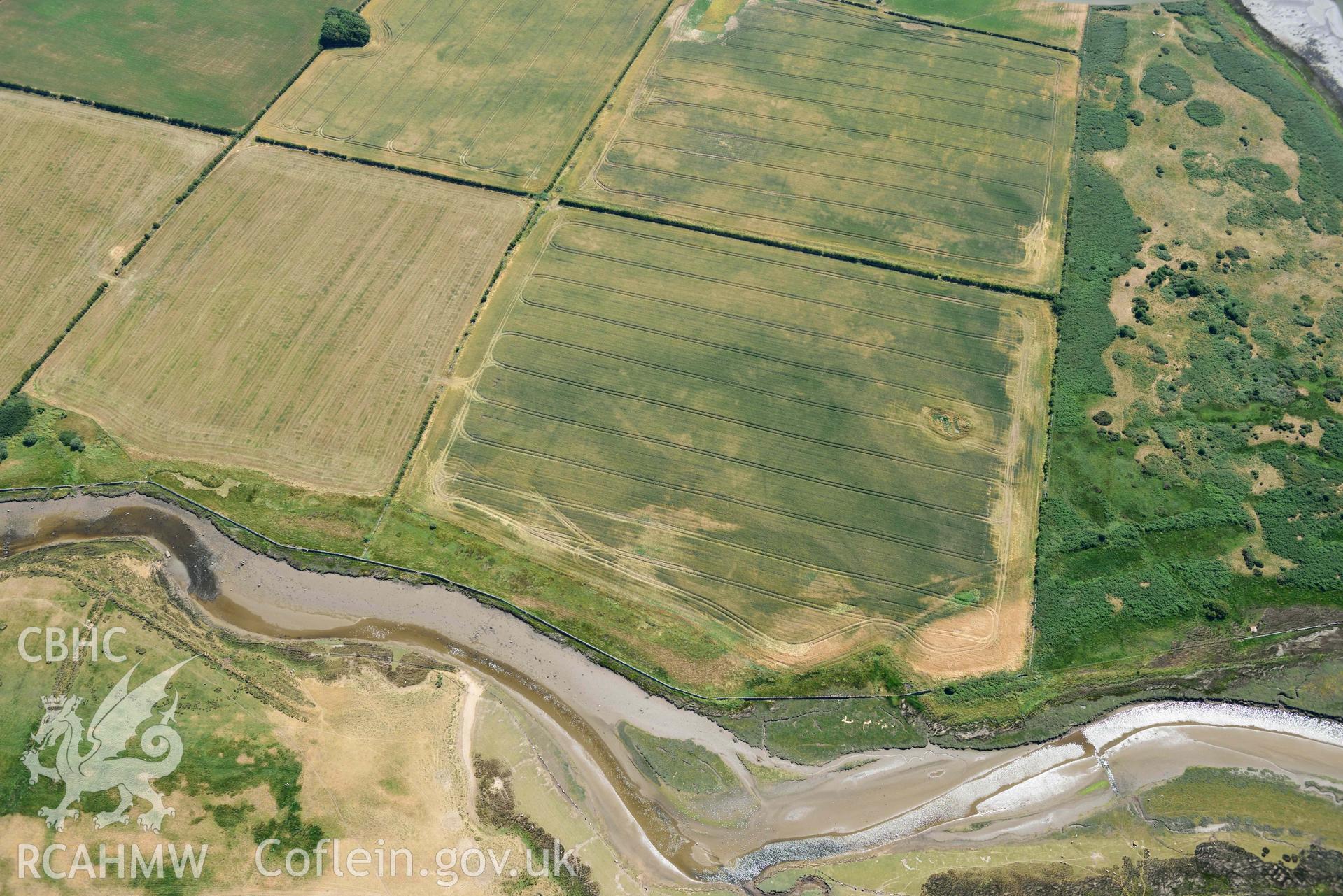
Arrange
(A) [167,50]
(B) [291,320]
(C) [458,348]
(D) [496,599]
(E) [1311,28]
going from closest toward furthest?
1. (D) [496,599]
2. (C) [458,348]
3. (B) [291,320]
4. (A) [167,50]
5. (E) [1311,28]

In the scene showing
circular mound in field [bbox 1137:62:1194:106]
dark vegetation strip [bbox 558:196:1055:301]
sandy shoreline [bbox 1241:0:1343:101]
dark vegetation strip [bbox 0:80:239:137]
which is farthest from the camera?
sandy shoreline [bbox 1241:0:1343:101]

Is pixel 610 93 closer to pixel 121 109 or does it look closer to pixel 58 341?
pixel 121 109

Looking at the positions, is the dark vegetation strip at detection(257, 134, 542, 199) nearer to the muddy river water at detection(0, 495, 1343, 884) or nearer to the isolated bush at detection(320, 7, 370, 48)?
the isolated bush at detection(320, 7, 370, 48)

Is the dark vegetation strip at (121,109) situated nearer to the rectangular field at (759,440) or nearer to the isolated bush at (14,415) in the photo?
the isolated bush at (14,415)

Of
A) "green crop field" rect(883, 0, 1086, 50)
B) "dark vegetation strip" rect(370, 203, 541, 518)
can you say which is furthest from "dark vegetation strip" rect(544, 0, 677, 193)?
"green crop field" rect(883, 0, 1086, 50)

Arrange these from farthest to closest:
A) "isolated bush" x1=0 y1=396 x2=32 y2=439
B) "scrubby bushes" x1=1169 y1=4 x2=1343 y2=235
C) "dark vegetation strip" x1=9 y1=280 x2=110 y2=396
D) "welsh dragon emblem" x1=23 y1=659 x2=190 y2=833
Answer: "scrubby bushes" x1=1169 y1=4 x2=1343 y2=235
"dark vegetation strip" x1=9 y1=280 x2=110 y2=396
"isolated bush" x1=0 y1=396 x2=32 y2=439
"welsh dragon emblem" x1=23 y1=659 x2=190 y2=833

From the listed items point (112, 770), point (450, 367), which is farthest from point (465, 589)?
point (112, 770)
